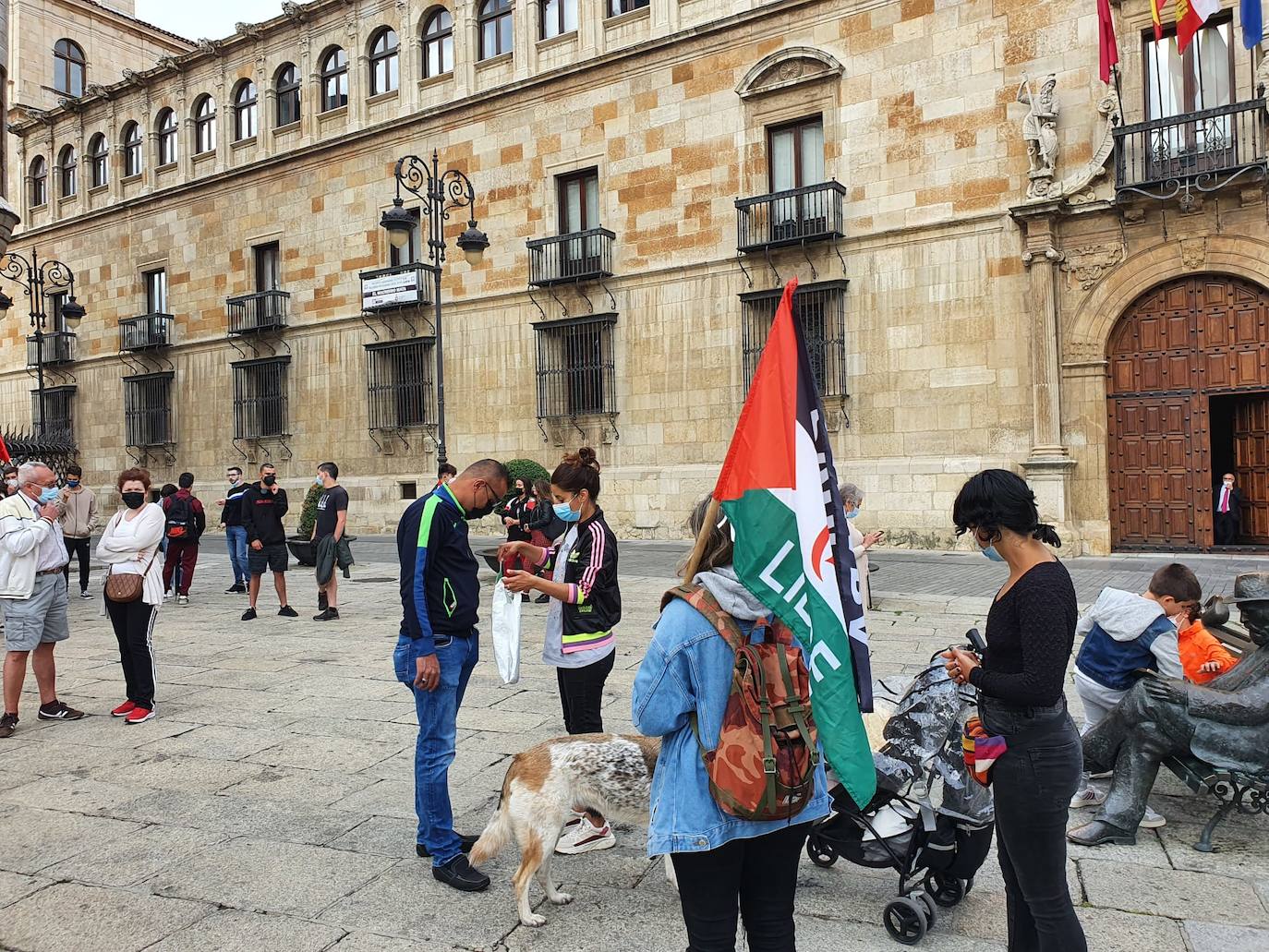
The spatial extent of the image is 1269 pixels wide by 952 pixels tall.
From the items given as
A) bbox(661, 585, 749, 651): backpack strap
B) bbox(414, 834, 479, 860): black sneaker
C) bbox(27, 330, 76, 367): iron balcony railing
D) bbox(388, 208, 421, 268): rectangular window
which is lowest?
bbox(414, 834, 479, 860): black sneaker

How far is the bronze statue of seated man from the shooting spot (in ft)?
12.8

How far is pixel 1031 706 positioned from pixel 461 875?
7.91 feet

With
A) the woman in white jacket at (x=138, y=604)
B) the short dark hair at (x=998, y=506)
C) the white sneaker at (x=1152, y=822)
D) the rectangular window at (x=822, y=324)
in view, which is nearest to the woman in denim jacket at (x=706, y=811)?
the short dark hair at (x=998, y=506)

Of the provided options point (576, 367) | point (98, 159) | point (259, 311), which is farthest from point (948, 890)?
point (98, 159)

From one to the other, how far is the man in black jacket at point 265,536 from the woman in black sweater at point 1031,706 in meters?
9.68

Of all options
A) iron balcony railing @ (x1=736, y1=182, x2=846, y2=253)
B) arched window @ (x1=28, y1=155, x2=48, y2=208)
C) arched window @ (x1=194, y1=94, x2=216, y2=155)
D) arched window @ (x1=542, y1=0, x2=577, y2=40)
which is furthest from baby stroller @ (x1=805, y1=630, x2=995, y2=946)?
arched window @ (x1=28, y1=155, x2=48, y2=208)

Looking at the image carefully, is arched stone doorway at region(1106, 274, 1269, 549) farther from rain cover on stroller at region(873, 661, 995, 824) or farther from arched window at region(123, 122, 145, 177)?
arched window at region(123, 122, 145, 177)

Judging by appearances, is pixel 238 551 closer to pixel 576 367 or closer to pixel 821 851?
pixel 576 367

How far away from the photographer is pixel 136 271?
1147 inches

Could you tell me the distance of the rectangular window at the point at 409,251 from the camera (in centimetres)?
2311

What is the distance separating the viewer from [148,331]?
2809 cm

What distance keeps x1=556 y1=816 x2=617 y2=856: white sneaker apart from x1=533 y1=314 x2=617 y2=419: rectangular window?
1591cm

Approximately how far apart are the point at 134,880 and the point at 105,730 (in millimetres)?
2817

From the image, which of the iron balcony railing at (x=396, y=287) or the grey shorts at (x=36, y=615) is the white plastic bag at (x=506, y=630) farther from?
the iron balcony railing at (x=396, y=287)
